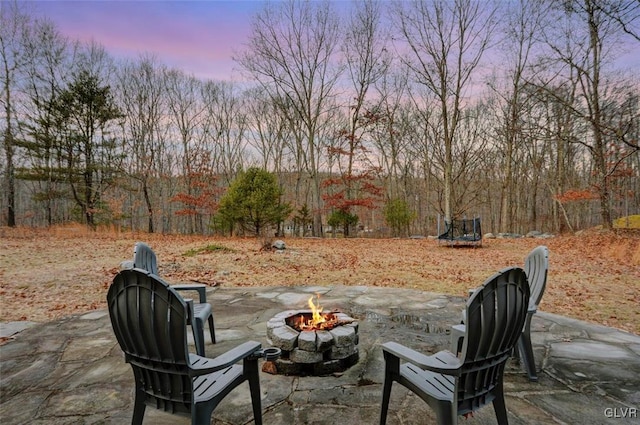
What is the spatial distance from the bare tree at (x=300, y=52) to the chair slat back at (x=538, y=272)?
1203cm

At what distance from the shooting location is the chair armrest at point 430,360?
1379 mm

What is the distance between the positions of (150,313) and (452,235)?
10.1 metres

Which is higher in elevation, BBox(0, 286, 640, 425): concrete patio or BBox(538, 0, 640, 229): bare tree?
BBox(538, 0, 640, 229): bare tree

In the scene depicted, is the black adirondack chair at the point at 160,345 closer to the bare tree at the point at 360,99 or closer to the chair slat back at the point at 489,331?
the chair slat back at the point at 489,331

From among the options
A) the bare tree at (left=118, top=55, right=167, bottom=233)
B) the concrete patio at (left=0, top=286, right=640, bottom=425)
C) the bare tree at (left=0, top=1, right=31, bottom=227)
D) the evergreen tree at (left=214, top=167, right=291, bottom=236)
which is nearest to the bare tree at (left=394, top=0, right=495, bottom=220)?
the evergreen tree at (left=214, top=167, right=291, bottom=236)

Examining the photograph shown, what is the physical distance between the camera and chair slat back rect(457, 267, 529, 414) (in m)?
1.41

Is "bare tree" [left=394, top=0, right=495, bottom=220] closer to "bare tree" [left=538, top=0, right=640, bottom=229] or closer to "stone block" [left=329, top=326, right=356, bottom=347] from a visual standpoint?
"bare tree" [left=538, top=0, right=640, bottom=229]

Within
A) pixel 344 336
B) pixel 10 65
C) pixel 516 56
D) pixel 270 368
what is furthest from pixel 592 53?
pixel 10 65

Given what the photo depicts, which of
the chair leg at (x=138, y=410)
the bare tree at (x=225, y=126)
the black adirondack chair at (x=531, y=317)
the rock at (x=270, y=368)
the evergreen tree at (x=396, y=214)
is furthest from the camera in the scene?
the bare tree at (x=225, y=126)

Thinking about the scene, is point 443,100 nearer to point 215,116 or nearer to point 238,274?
point 238,274

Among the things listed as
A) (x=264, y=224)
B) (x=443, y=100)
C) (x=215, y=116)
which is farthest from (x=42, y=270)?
(x=215, y=116)

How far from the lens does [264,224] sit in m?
13.1

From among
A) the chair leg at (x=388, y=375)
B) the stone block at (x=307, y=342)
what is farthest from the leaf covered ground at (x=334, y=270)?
the chair leg at (x=388, y=375)

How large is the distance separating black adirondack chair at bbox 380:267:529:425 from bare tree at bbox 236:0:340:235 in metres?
13.0
